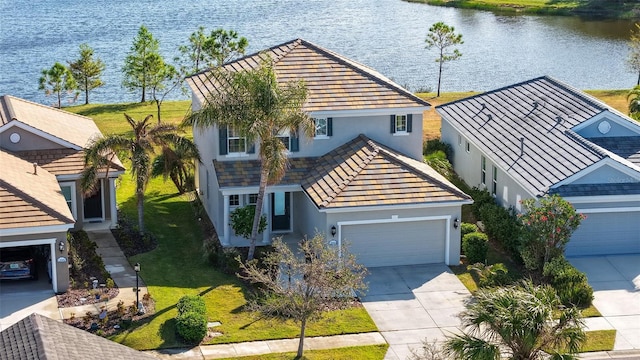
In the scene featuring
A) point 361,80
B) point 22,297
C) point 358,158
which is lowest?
point 22,297

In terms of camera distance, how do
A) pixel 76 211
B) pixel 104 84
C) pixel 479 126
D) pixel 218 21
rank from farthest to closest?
pixel 218 21, pixel 104 84, pixel 479 126, pixel 76 211

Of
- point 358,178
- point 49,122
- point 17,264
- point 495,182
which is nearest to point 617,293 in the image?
point 495,182

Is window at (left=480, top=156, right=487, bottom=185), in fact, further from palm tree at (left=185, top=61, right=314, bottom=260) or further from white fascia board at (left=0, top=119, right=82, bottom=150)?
white fascia board at (left=0, top=119, right=82, bottom=150)

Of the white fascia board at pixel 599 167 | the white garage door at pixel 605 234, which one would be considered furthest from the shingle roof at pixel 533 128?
the white garage door at pixel 605 234

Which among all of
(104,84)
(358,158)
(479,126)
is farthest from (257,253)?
(104,84)

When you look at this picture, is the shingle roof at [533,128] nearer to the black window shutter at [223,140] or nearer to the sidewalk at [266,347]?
the sidewalk at [266,347]

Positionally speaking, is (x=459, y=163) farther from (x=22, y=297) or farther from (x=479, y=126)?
(x=22, y=297)
